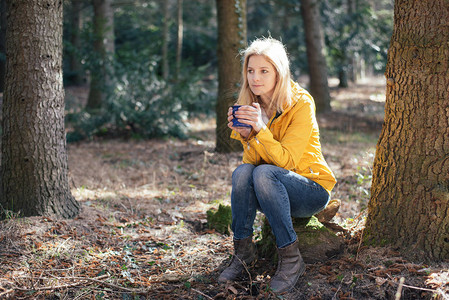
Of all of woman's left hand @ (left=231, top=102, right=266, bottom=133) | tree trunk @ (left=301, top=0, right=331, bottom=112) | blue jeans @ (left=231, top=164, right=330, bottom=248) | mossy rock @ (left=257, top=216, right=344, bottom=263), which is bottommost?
mossy rock @ (left=257, top=216, right=344, bottom=263)

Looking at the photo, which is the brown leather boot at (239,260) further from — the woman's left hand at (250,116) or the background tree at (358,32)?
the background tree at (358,32)

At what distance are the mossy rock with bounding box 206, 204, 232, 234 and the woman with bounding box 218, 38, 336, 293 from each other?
0.88 meters

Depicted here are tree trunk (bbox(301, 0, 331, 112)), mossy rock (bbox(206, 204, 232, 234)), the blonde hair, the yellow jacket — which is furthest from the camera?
tree trunk (bbox(301, 0, 331, 112))

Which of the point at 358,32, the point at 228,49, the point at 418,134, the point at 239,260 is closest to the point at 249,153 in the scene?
the point at 239,260

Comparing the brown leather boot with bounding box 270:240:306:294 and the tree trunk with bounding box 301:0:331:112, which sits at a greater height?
the tree trunk with bounding box 301:0:331:112

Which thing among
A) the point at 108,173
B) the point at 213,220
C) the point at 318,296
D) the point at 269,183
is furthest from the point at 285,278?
the point at 108,173

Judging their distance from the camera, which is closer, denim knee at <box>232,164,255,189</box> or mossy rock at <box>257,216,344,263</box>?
denim knee at <box>232,164,255,189</box>

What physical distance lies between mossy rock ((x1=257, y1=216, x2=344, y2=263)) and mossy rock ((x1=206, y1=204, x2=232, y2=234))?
84 centimetres

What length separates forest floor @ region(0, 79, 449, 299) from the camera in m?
2.66

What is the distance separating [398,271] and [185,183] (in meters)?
3.54

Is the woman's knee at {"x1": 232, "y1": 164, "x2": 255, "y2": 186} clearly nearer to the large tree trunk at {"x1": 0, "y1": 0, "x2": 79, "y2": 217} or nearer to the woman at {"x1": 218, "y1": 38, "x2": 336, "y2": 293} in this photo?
the woman at {"x1": 218, "y1": 38, "x2": 336, "y2": 293}

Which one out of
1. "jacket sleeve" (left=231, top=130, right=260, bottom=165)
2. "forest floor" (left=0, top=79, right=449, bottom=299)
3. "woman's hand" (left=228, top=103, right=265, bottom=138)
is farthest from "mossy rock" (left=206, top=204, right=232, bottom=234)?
"woman's hand" (left=228, top=103, right=265, bottom=138)

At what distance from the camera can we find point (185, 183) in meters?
5.75

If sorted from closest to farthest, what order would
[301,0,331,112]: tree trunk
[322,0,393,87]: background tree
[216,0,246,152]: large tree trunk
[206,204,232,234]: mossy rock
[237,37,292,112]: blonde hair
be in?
[237,37,292,112]: blonde hair
[206,204,232,234]: mossy rock
[216,0,246,152]: large tree trunk
[301,0,331,112]: tree trunk
[322,0,393,87]: background tree
